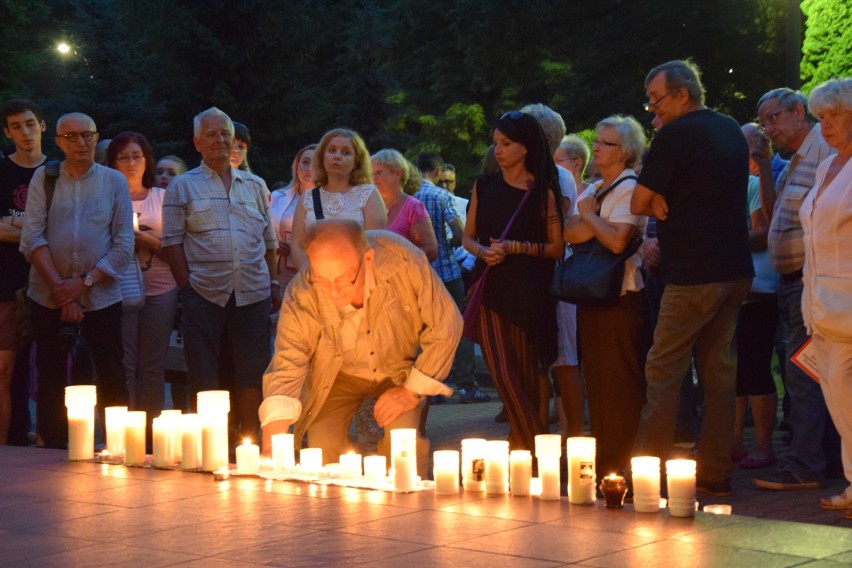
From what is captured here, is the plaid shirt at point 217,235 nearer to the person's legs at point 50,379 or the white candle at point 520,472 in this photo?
the person's legs at point 50,379

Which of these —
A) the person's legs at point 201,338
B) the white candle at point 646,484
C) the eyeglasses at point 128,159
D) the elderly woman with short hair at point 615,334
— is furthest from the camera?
the eyeglasses at point 128,159

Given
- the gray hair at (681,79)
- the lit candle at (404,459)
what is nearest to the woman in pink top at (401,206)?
Answer: the gray hair at (681,79)

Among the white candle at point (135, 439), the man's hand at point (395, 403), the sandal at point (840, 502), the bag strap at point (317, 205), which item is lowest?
the sandal at point (840, 502)

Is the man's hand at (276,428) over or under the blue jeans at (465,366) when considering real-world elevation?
under

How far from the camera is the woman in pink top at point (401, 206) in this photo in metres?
9.51

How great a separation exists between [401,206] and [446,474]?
160 inches

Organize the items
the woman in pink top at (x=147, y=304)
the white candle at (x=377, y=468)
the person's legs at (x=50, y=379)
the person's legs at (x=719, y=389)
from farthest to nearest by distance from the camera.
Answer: the woman in pink top at (x=147, y=304) → the person's legs at (x=50, y=379) → the person's legs at (x=719, y=389) → the white candle at (x=377, y=468)

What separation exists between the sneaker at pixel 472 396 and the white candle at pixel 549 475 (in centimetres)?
644

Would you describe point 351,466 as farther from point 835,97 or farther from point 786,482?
point 835,97

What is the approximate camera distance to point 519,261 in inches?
301

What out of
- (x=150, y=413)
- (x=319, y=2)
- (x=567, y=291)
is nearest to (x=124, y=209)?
(x=150, y=413)

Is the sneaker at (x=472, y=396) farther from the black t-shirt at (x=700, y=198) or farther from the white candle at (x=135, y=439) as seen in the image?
the white candle at (x=135, y=439)

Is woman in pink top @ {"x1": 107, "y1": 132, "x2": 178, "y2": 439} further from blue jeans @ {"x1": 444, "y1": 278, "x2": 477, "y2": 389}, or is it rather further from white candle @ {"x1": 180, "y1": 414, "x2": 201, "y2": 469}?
blue jeans @ {"x1": 444, "y1": 278, "x2": 477, "y2": 389}

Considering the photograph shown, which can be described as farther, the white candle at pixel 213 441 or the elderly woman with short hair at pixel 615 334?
the elderly woman with short hair at pixel 615 334
